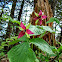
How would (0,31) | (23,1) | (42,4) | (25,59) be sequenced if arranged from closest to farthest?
(25,59)
(42,4)
(0,31)
(23,1)

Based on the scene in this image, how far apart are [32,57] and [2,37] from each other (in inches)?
87.0

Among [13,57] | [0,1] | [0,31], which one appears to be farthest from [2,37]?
[13,57]

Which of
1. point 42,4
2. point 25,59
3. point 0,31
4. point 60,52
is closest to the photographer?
point 25,59

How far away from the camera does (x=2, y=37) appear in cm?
233

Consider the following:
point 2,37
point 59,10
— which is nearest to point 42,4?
point 59,10

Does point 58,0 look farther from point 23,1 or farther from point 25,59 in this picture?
point 25,59

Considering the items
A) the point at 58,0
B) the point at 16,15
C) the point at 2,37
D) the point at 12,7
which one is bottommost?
the point at 2,37

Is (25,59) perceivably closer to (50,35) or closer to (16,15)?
(50,35)

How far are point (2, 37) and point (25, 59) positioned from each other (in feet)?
7.24

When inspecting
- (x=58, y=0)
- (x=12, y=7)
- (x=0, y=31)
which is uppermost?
(x=58, y=0)

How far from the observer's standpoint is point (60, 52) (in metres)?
0.47

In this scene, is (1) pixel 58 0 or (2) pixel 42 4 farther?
(1) pixel 58 0

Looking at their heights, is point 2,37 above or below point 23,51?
below

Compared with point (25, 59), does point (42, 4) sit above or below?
above
